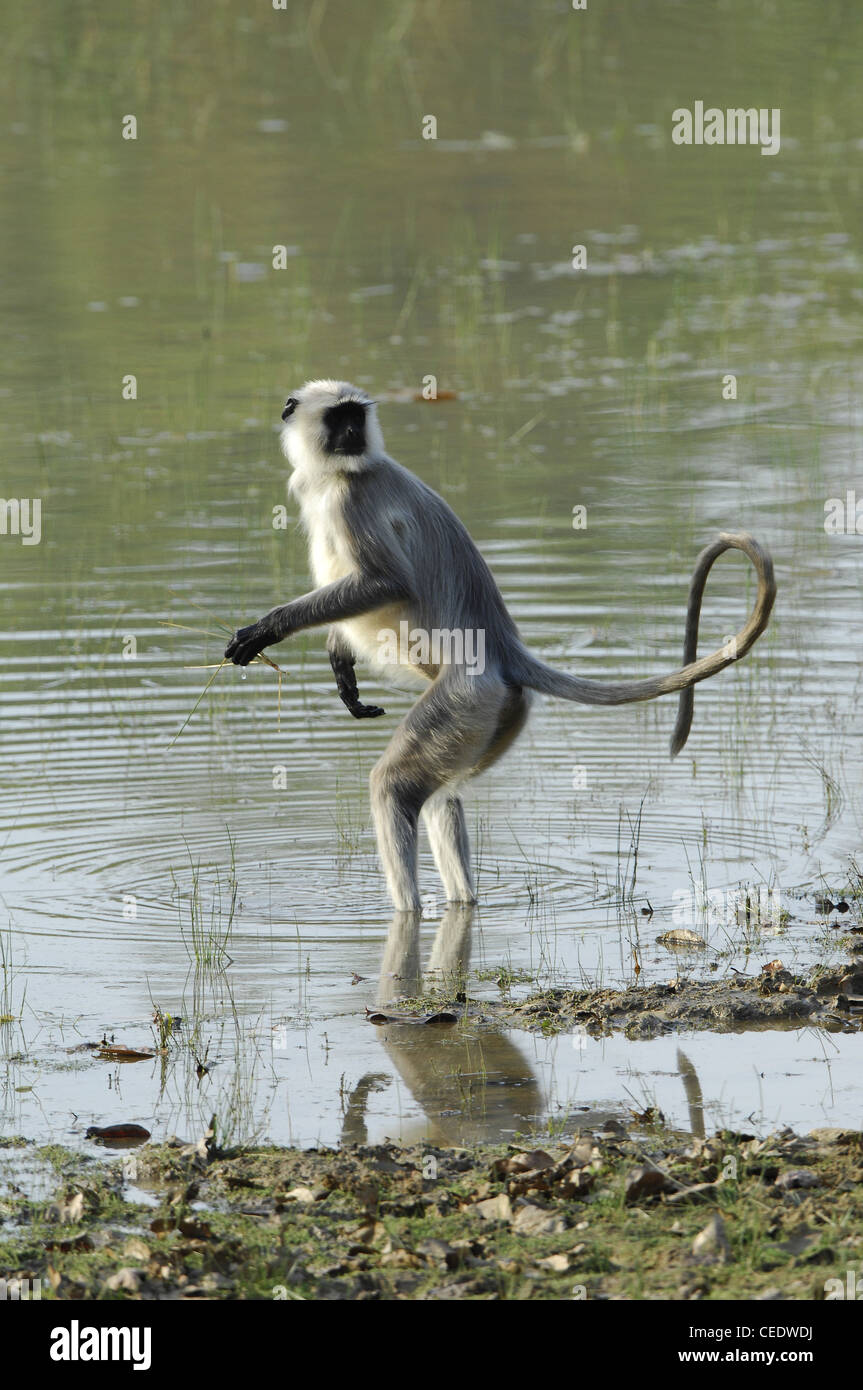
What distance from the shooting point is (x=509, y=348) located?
60.6 feet

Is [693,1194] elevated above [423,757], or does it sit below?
below

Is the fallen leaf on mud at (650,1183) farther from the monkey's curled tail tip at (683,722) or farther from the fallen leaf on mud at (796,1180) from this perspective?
the monkey's curled tail tip at (683,722)

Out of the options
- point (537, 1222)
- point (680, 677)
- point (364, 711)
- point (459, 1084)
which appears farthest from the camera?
point (364, 711)

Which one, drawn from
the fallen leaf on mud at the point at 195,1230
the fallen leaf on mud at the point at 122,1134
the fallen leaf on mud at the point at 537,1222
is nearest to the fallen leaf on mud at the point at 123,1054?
the fallen leaf on mud at the point at 122,1134

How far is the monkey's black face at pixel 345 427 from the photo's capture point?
24.6 feet

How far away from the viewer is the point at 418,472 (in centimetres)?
A: 1500

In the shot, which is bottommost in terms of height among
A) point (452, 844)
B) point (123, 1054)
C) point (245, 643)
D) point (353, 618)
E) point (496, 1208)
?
point (496, 1208)

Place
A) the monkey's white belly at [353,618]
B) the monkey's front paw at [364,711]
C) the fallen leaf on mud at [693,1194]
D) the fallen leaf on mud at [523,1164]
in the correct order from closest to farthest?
the fallen leaf on mud at [693,1194], the fallen leaf on mud at [523,1164], the monkey's white belly at [353,618], the monkey's front paw at [364,711]

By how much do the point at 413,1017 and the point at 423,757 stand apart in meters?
1.25

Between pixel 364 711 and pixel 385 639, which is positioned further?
pixel 364 711

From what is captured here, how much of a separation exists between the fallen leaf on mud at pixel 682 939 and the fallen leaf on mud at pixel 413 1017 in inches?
40.2

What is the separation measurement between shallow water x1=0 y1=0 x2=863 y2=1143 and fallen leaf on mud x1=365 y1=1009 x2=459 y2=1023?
88 millimetres

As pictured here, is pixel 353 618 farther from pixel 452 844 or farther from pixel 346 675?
pixel 452 844

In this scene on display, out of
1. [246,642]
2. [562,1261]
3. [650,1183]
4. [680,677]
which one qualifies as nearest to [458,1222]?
[562,1261]
